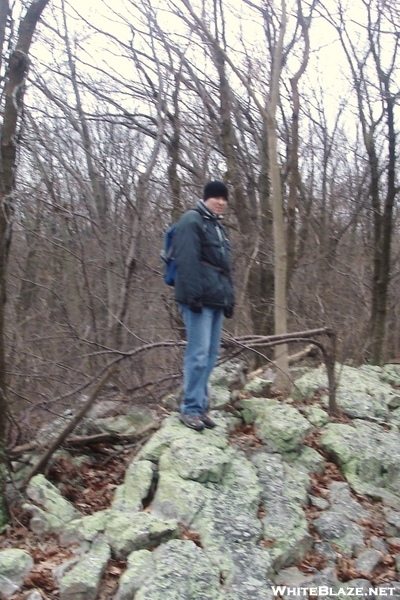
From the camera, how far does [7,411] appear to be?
15.9 feet

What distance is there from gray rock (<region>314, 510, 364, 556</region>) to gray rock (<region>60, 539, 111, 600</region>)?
166cm

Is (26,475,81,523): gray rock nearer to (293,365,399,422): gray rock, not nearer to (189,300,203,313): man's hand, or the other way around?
(189,300,203,313): man's hand

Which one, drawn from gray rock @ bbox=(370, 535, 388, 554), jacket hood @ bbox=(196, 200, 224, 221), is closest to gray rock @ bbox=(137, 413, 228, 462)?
gray rock @ bbox=(370, 535, 388, 554)

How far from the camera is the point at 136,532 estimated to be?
396cm

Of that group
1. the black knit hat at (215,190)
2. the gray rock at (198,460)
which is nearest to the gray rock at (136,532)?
the gray rock at (198,460)

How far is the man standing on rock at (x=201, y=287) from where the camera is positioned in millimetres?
4699

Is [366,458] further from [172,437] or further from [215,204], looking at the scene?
[215,204]

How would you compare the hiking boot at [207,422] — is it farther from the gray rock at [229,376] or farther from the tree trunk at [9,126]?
the tree trunk at [9,126]

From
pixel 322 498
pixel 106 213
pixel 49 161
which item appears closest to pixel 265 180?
pixel 106 213

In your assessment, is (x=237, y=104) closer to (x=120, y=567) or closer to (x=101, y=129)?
(x=101, y=129)

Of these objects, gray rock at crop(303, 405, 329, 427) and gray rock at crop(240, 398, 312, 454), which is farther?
gray rock at crop(303, 405, 329, 427)

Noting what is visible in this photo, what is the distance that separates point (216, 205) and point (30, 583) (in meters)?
3.04

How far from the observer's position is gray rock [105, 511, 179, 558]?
12.8ft

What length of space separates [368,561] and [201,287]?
232cm
